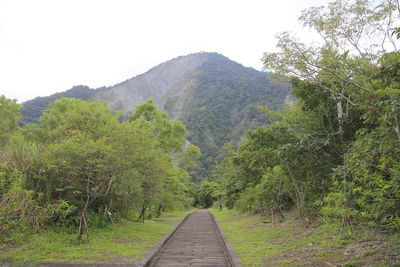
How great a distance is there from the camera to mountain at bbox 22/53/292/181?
78.2 m

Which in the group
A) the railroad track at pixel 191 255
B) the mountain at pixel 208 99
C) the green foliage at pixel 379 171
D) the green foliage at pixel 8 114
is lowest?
the railroad track at pixel 191 255

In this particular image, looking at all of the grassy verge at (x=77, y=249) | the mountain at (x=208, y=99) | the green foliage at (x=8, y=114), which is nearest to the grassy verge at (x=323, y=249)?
the grassy verge at (x=77, y=249)

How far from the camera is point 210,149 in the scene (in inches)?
3164

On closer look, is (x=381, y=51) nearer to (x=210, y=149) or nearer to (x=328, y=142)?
(x=328, y=142)

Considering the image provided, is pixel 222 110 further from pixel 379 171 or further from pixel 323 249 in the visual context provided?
pixel 379 171

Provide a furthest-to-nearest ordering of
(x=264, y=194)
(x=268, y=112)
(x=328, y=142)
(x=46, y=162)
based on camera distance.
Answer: (x=264, y=194) < (x=268, y=112) < (x=46, y=162) < (x=328, y=142)

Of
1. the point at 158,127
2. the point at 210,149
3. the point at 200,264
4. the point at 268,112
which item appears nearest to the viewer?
the point at 200,264

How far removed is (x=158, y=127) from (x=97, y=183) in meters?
13.6

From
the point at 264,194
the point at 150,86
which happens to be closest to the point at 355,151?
the point at 264,194

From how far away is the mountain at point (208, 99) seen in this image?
78188 millimetres

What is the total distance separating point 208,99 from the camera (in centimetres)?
10881

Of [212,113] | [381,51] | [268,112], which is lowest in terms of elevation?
[268,112]

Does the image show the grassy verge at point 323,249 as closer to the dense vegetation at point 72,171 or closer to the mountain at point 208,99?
the dense vegetation at point 72,171

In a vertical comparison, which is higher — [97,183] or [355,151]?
[355,151]
